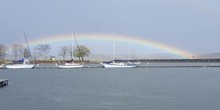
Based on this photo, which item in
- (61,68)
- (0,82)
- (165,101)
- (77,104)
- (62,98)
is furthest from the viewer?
(61,68)

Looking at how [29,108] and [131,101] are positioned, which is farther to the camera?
[131,101]

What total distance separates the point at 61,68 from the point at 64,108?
12590cm

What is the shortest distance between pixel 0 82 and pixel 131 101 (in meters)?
30.7

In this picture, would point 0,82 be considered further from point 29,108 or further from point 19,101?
point 29,108

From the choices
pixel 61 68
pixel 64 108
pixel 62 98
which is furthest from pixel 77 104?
pixel 61 68

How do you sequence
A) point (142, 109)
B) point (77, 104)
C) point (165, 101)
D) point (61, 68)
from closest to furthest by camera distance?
point (142, 109) < point (77, 104) < point (165, 101) < point (61, 68)

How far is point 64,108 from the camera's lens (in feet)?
136

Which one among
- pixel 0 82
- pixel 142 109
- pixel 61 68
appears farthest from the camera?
pixel 61 68

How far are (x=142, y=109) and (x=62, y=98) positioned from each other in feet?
44.3

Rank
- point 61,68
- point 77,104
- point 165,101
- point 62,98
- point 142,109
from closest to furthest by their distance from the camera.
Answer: point 142,109 → point 77,104 → point 165,101 → point 62,98 → point 61,68

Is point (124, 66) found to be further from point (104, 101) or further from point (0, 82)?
point (104, 101)

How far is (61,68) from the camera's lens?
546 ft

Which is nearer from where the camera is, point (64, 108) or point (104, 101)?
point (64, 108)

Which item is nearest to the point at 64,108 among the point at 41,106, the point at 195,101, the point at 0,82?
the point at 41,106
